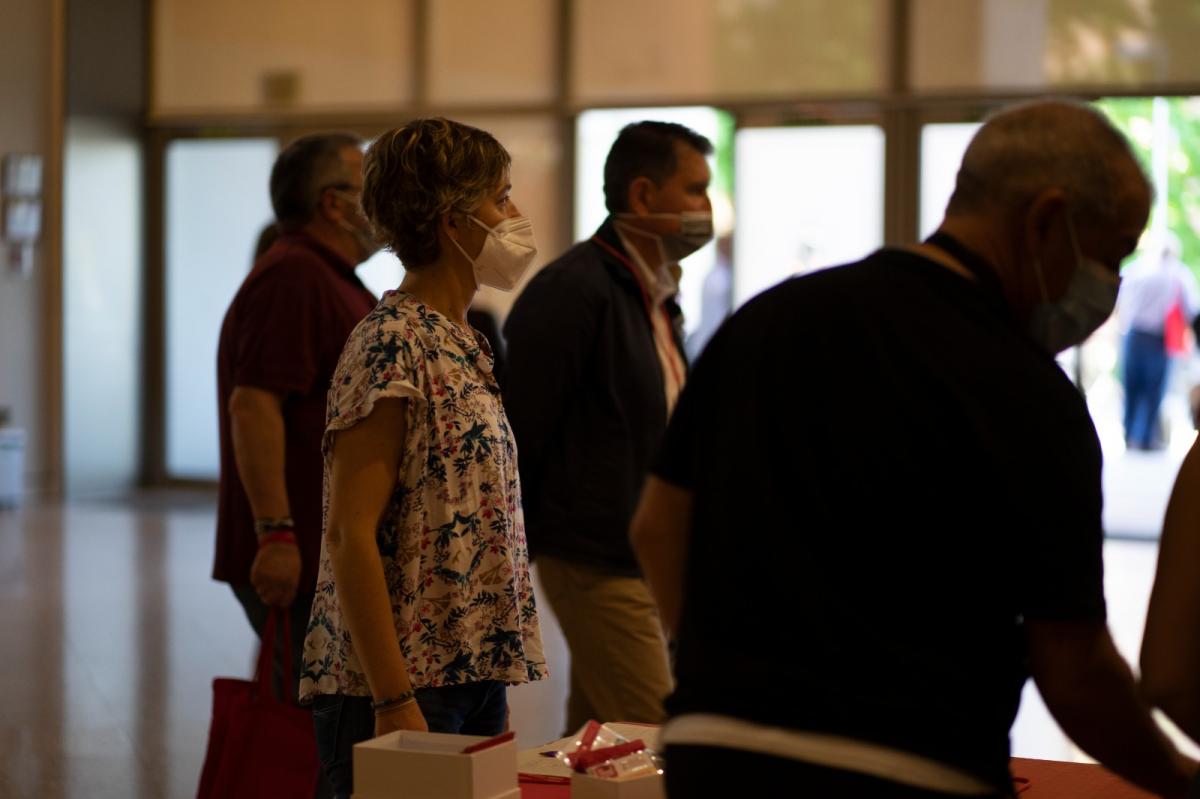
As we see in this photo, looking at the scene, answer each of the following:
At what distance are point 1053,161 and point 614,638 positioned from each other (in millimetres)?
2150

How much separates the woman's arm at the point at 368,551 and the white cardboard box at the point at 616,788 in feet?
0.72

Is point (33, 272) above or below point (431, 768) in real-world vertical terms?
above

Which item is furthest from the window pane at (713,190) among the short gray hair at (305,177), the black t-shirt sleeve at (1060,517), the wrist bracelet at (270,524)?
the black t-shirt sleeve at (1060,517)

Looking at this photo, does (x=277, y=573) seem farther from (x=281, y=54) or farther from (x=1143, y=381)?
(x=1143, y=381)

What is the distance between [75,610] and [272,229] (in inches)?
142

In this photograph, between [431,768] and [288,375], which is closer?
[431,768]

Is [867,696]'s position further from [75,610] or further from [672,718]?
[75,610]

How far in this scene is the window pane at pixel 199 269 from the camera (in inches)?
464

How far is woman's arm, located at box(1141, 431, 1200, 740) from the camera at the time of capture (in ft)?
5.44

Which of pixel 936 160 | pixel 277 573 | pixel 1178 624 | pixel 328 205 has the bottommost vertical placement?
pixel 277 573

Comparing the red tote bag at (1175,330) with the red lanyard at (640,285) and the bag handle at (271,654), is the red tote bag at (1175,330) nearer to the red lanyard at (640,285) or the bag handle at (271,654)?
the red lanyard at (640,285)

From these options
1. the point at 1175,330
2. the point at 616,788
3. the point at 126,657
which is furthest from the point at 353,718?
the point at 1175,330

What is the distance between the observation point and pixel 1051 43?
9648 mm

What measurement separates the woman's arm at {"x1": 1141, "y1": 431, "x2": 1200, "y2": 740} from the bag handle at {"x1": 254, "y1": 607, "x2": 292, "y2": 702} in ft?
4.92
